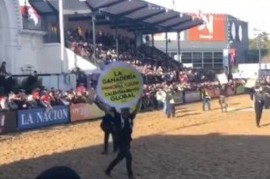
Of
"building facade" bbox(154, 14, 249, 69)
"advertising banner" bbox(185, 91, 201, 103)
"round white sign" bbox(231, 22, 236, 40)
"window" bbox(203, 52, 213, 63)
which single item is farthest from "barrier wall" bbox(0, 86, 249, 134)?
"round white sign" bbox(231, 22, 236, 40)

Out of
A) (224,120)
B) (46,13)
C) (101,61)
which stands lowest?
(224,120)

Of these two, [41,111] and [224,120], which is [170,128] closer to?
[224,120]

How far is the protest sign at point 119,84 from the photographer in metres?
10.2

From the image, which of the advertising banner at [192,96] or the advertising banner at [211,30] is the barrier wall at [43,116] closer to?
the advertising banner at [192,96]

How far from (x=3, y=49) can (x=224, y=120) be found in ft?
56.3

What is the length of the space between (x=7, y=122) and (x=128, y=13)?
86.4 ft

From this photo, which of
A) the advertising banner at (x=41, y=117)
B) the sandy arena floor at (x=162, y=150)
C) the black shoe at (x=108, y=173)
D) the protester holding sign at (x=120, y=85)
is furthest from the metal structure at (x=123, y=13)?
the protester holding sign at (x=120, y=85)

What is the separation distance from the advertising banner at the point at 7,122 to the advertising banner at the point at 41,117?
30cm

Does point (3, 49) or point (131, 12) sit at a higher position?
point (131, 12)

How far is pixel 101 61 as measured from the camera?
4353 cm

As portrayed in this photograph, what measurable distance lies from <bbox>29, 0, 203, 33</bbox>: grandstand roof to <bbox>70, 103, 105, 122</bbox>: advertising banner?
14.3 meters

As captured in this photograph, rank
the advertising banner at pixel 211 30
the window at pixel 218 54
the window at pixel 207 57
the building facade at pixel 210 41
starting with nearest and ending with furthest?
the building facade at pixel 210 41, the window at pixel 207 57, the window at pixel 218 54, the advertising banner at pixel 211 30

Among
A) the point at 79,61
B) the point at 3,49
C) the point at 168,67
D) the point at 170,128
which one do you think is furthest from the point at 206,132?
the point at 168,67

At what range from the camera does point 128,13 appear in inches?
1925
